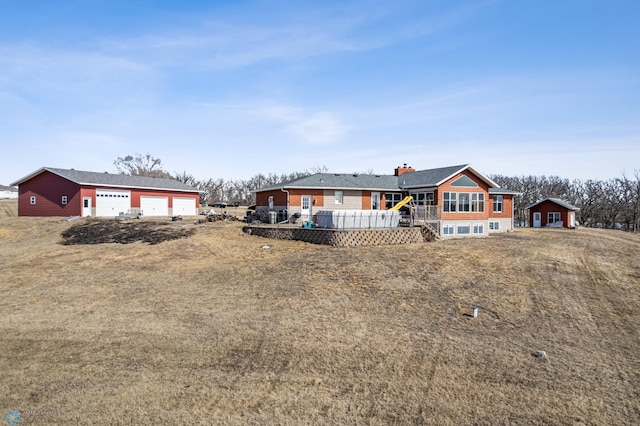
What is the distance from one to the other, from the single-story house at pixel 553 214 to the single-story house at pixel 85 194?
44100 millimetres

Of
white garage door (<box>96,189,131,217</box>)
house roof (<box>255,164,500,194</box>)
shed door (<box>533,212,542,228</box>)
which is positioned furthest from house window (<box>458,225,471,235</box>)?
A: white garage door (<box>96,189,131,217</box>)

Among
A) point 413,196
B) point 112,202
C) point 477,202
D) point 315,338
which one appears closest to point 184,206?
point 112,202

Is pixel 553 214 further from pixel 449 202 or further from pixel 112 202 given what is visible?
pixel 112 202

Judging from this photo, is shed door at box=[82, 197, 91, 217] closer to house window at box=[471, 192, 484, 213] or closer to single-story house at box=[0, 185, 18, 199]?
house window at box=[471, 192, 484, 213]

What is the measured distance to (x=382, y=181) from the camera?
34.8 m

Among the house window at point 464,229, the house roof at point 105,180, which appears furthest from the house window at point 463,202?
the house roof at point 105,180

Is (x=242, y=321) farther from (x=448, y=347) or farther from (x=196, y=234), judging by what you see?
(x=196, y=234)

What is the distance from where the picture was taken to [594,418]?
7285 millimetres

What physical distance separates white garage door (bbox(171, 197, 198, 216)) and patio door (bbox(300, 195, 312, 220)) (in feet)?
62.5

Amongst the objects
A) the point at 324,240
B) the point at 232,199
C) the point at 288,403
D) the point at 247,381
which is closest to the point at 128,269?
the point at 324,240

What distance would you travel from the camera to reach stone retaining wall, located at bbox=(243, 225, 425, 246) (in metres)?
23.3

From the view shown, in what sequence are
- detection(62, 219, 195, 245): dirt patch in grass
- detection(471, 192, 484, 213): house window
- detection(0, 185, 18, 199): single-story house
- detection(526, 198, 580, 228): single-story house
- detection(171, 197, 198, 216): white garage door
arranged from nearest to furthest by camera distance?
detection(62, 219, 195, 245): dirt patch in grass
detection(471, 192, 484, 213): house window
detection(171, 197, 198, 216): white garage door
detection(526, 198, 580, 228): single-story house
detection(0, 185, 18, 199): single-story house

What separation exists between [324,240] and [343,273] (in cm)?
619

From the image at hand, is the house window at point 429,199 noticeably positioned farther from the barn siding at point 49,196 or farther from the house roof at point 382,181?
the barn siding at point 49,196
